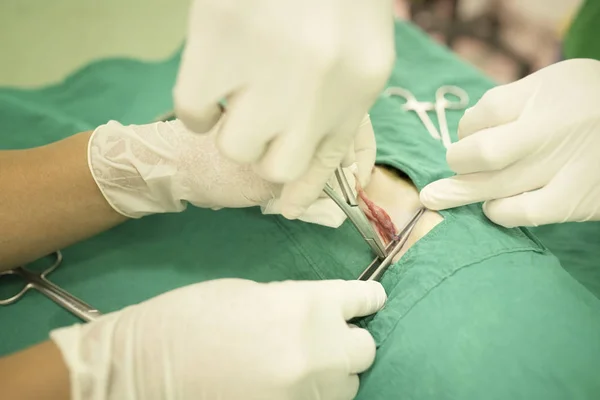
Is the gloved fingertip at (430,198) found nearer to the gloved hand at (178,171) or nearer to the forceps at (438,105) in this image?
the gloved hand at (178,171)

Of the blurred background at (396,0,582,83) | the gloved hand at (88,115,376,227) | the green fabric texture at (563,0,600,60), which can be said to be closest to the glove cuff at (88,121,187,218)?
the gloved hand at (88,115,376,227)

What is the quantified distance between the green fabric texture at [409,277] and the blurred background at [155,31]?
0.54 metres

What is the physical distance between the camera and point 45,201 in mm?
1051

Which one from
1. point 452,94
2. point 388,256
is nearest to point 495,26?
point 452,94

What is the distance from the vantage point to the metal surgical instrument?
0.99 meters

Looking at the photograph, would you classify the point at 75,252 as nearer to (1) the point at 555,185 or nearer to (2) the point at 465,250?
(2) the point at 465,250

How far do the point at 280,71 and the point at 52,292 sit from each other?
27.4 inches

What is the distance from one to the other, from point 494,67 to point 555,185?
1.75 metres

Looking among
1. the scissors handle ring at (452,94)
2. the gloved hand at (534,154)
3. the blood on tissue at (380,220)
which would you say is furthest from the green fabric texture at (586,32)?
the blood on tissue at (380,220)

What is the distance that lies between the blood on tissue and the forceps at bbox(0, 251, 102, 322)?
1.86 feet

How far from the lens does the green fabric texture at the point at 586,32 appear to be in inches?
61.1

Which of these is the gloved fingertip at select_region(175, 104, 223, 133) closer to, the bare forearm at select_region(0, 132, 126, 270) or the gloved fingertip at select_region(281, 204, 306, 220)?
the gloved fingertip at select_region(281, 204, 306, 220)

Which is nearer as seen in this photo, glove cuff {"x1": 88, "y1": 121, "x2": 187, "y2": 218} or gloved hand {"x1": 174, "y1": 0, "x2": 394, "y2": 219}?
gloved hand {"x1": 174, "y1": 0, "x2": 394, "y2": 219}

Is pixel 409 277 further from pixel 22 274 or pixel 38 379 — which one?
pixel 22 274
